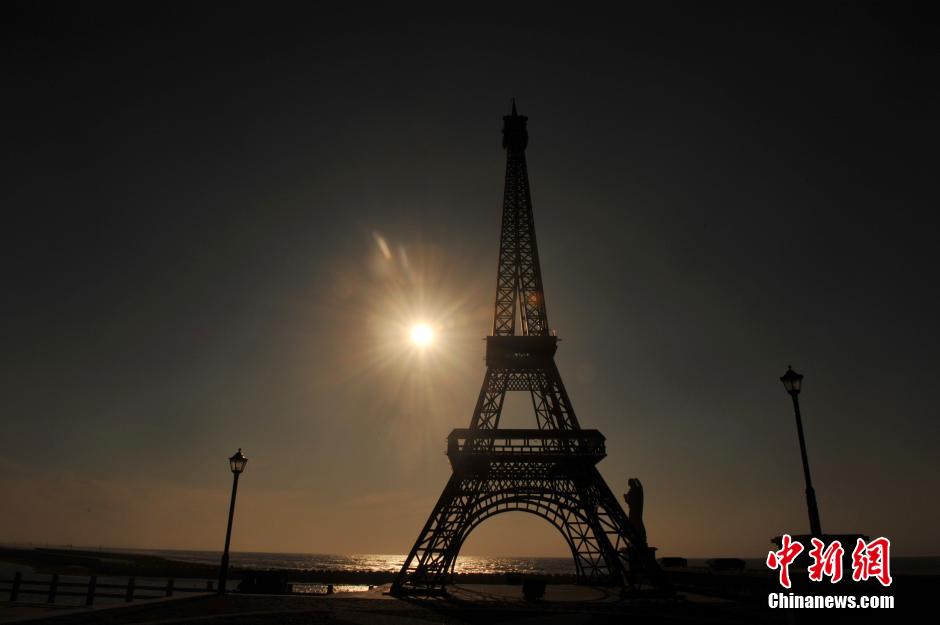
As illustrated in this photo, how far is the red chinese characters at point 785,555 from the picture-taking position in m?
13.7

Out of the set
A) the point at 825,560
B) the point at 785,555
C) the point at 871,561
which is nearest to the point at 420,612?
the point at 785,555

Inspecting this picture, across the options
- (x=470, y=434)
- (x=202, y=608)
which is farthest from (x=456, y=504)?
(x=202, y=608)

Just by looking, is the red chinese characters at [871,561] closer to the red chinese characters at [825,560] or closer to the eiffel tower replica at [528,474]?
the red chinese characters at [825,560]

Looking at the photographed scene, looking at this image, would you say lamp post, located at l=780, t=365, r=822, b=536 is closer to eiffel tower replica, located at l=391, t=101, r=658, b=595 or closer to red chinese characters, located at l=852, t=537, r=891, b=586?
red chinese characters, located at l=852, t=537, r=891, b=586

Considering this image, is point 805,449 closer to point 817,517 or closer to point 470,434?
point 817,517

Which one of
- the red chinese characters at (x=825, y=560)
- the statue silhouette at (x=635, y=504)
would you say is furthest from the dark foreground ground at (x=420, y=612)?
the statue silhouette at (x=635, y=504)

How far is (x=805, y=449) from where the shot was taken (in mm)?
15336

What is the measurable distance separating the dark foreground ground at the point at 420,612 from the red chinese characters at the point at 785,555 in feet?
3.64

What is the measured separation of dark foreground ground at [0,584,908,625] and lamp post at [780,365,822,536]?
2118 millimetres

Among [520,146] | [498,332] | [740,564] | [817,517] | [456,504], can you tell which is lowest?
[740,564]

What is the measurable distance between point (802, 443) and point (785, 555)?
3.36m

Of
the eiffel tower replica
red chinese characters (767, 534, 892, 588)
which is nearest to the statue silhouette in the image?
the eiffel tower replica

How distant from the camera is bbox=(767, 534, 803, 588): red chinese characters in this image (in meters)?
13.7

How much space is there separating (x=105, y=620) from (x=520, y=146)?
1714 inches
